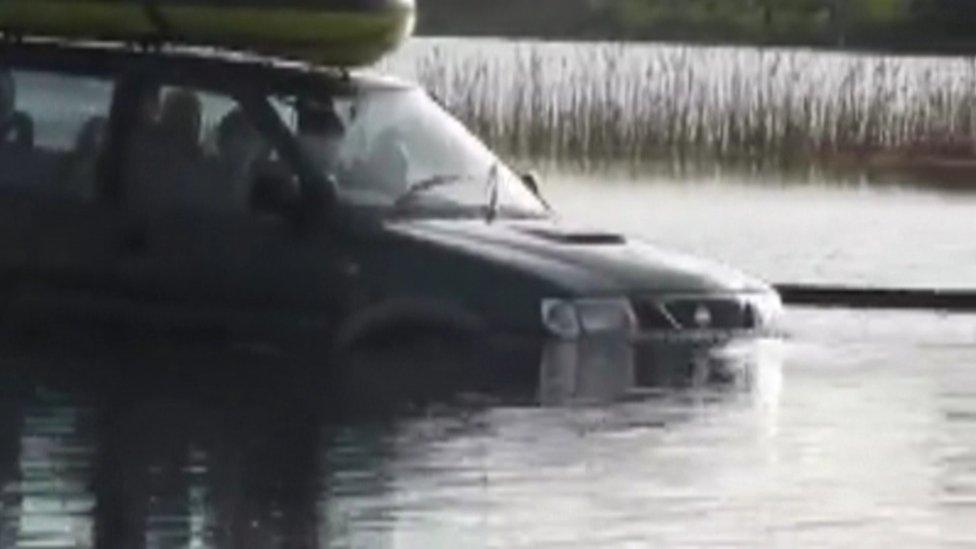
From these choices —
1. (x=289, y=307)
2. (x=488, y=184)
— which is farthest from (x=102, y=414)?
(x=488, y=184)

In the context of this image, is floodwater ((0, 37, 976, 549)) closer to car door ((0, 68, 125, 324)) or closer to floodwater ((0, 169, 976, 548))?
floodwater ((0, 169, 976, 548))

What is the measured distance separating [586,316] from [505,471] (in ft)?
11.3

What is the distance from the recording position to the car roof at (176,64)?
20.7m

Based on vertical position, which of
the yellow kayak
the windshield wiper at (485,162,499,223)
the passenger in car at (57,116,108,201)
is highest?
the yellow kayak

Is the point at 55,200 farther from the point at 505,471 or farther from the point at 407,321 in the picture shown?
the point at 505,471

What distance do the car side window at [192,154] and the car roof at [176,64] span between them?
0.17 m

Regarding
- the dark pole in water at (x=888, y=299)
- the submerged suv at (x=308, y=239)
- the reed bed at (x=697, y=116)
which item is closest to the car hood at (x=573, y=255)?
the submerged suv at (x=308, y=239)

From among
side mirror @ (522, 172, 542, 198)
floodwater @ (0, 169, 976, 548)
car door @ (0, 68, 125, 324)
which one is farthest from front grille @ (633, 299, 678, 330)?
car door @ (0, 68, 125, 324)

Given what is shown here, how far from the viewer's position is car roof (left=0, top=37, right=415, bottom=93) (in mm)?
20688

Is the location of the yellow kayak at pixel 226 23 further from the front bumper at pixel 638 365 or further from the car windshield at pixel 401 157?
the front bumper at pixel 638 365

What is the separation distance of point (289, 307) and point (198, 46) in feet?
6.36

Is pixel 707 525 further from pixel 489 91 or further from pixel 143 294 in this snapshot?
pixel 489 91

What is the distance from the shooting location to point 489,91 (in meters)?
46.6

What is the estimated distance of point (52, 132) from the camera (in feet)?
67.6
